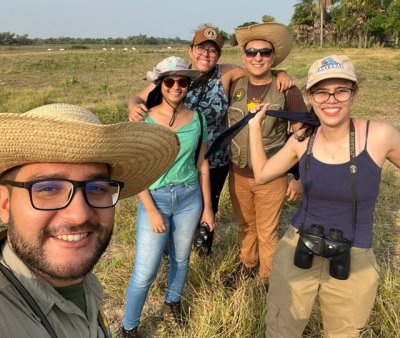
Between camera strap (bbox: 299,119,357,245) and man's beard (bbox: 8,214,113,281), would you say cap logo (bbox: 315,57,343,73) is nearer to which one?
camera strap (bbox: 299,119,357,245)

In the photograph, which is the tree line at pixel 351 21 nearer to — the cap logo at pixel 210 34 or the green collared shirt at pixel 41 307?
the cap logo at pixel 210 34

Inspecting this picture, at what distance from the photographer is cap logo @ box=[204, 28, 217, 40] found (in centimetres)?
294

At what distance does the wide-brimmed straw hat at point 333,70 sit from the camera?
76.0 inches

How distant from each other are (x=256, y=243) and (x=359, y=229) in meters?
1.44

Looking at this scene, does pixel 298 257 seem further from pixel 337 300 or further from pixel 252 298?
pixel 252 298

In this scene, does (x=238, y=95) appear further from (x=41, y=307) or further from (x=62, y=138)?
(x=41, y=307)

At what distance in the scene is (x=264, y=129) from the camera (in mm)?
2973

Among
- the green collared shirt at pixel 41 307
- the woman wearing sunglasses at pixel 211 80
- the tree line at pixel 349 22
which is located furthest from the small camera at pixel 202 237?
the tree line at pixel 349 22

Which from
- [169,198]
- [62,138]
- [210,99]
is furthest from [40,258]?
[210,99]

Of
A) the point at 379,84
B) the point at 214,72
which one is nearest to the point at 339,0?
the point at 379,84

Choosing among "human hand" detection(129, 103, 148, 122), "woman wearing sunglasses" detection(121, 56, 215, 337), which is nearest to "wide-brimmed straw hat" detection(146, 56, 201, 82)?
"woman wearing sunglasses" detection(121, 56, 215, 337)

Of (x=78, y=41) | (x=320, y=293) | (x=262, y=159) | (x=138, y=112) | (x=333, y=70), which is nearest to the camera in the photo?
(x=333, y=70)

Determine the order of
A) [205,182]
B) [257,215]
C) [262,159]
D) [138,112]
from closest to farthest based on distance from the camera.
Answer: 1. [262,159]
2. [138,112]
3. [205,182]
4. [257,215]

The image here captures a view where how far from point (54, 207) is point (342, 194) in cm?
139
